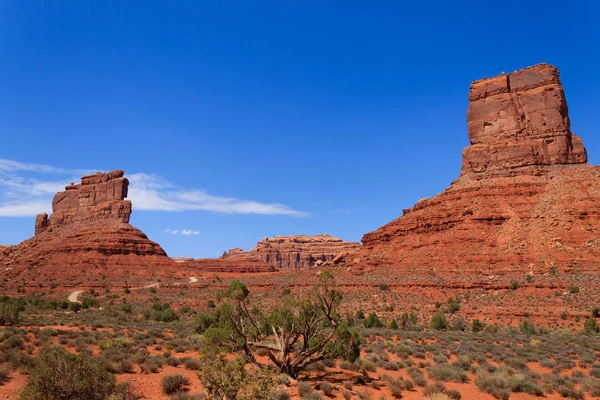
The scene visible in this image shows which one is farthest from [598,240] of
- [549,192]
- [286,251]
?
[286,251]

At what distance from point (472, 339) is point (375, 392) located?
13.4 metres

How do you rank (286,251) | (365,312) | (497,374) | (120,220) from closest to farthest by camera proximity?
1. (497,374)
2. (365,312)
3. (120,220)
4. (286,251)

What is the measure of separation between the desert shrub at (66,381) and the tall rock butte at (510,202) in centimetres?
4540

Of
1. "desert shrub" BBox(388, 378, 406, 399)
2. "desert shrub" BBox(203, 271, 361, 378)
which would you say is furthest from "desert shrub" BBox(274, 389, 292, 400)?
"desert shrub" BBox(388, 378, 406, 399)

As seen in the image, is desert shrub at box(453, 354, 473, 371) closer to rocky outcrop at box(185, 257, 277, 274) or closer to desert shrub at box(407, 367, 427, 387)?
desert shrub at box(407, 367, 427, 387)

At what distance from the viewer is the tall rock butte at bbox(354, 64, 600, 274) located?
47.9 metres

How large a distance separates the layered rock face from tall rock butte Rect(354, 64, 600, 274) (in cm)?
7983

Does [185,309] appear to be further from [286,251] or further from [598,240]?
[286,251]

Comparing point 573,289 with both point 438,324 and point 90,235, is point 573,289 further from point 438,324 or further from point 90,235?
point 90,235

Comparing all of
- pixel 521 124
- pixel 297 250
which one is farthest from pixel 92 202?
pixel 521 124

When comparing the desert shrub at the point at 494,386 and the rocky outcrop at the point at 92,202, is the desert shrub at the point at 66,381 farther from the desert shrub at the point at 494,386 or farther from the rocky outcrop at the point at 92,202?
the rocky outcrop at the point at 92,202

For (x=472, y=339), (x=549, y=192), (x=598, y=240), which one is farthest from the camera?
(x=549, y=192)

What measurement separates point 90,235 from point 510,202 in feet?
256

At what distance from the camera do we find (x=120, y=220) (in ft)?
283
